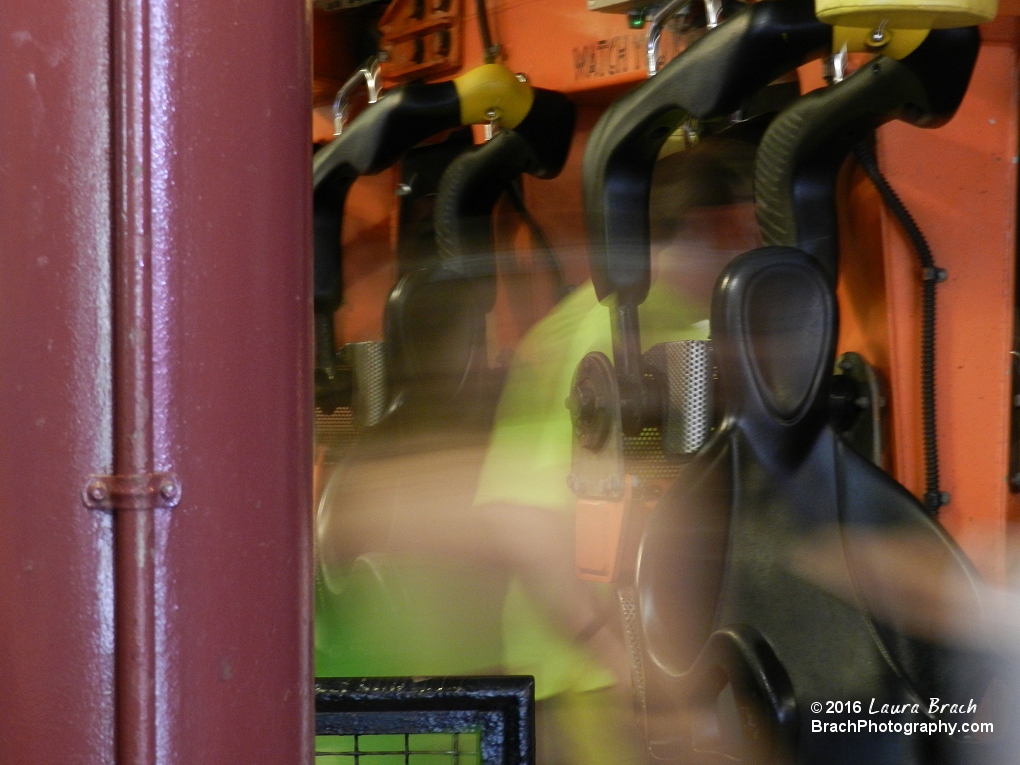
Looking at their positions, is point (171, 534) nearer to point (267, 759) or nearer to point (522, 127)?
point (267, 759)

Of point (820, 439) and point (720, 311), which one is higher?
point (720, 311)

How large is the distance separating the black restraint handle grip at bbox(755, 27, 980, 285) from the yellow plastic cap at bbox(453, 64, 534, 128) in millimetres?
453

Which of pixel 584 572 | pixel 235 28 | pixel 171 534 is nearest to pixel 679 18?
pixel 584 572

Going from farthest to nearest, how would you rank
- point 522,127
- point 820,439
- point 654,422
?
point 522,127 → point 654,422 → point 820,439

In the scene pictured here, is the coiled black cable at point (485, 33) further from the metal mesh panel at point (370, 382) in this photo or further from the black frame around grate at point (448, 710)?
the black frame around grate at point (448, 710)

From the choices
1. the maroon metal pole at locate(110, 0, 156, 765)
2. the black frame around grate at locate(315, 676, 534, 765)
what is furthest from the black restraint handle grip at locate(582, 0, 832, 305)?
the maroon metal pole at locate(110, 0, 156, 765)

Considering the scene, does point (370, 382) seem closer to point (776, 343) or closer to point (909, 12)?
point (776, 343)

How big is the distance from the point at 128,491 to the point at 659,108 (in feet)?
2.51

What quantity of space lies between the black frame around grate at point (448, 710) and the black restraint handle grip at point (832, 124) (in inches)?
20.2

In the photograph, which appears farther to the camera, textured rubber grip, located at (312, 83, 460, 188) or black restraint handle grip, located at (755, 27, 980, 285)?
textured rubber grip, located at (312, 83, 460, 188)

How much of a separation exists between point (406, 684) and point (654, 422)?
413mm

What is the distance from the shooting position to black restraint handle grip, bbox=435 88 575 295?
154 centimetres

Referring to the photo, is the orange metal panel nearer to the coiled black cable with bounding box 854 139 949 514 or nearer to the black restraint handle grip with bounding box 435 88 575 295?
the coiled black cable with bounding box 854 139 949 514

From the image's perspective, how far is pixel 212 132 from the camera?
515mm
